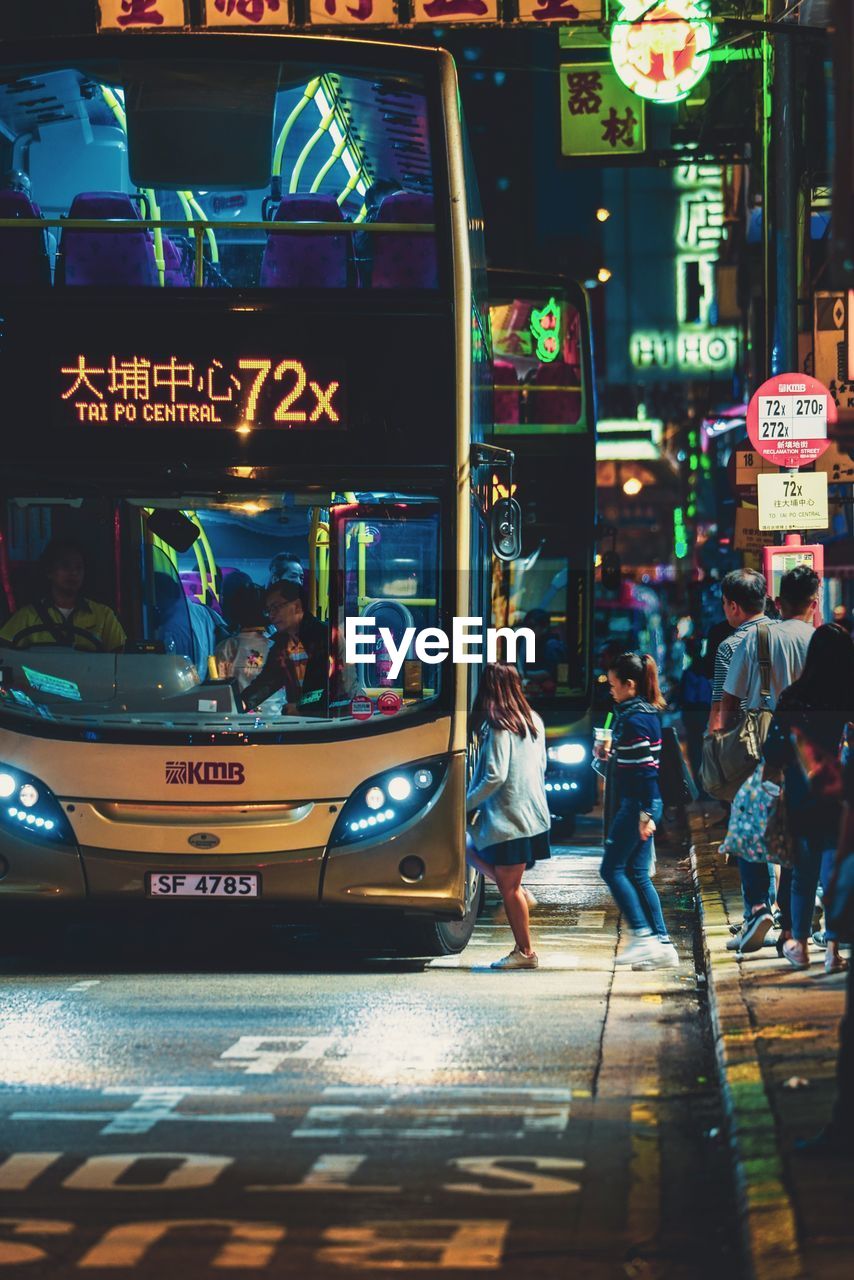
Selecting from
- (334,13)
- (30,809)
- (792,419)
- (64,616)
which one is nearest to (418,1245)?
(30,809)

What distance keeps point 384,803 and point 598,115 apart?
50.1 feet

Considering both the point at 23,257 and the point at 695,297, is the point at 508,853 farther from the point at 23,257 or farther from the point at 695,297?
the point at 695,297

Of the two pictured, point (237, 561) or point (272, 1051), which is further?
point (237, 561)

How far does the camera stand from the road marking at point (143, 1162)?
671cm

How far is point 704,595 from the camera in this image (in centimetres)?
3453

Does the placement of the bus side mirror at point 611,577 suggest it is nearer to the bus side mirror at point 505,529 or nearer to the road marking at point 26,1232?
the bus side mirror at point 505,529

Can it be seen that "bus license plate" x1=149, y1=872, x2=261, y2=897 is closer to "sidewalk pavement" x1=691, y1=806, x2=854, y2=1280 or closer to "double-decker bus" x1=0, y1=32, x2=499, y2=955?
"double-decker bus" x1=0, y1=32, x2=499, y2=955

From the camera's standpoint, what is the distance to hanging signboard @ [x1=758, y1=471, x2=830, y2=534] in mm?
17953

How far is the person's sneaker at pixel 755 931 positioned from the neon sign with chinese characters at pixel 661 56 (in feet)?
41.3

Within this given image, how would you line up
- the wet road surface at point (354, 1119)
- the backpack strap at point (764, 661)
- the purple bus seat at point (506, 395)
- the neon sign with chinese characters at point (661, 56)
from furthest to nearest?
the neon sign with chinese characters at point (661, 56)
the purple bus seat at point (506, 395)
the backpack strap at point (764, 661)
the wet road surface at point (354, 1119)

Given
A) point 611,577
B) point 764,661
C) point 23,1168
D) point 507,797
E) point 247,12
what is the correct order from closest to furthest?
point 23,1168 < point 507,797 < point 764,661 < point 611,577 < point 247,12

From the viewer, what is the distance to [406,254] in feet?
37.3

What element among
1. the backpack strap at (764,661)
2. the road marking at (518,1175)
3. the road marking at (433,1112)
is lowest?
the road marking at (433,1112)

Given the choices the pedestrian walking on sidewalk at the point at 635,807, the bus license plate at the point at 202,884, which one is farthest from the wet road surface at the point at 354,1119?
the bus license plate at the point at 202,884
